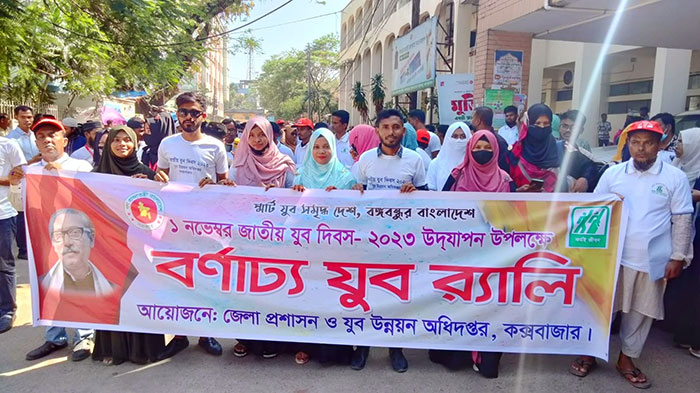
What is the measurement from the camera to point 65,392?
2865 millimetres

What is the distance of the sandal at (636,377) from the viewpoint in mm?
2984

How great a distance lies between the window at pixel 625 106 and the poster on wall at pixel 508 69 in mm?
7641

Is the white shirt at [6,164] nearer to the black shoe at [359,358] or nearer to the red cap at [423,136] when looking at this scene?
the black shoe at [359,358]

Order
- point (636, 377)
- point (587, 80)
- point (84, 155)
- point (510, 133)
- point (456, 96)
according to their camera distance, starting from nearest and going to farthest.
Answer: point (636, 377), point (84, 155), point (510, 133), point (456, 96), point (587, 80)

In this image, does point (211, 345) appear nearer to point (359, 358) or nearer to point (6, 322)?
point (359, 358)

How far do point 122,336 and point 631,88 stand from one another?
1442cm

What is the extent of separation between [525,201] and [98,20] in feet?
25.8

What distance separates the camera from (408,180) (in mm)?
3309

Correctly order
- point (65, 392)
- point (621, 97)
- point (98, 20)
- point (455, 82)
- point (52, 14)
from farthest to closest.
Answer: point (621, 97) → point (98, 20) → point (455, 82) → point (52, 14) → point (65, 392)

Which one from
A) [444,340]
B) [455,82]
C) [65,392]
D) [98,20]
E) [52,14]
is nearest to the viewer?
[65,392]

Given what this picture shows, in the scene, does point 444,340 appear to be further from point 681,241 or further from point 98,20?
point 98,20

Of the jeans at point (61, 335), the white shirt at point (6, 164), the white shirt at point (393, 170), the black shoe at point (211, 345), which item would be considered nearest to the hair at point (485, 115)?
the white shirt at point (393, 170)

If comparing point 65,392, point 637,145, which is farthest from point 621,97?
point 65,392

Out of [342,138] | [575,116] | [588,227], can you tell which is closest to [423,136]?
[342,138]
